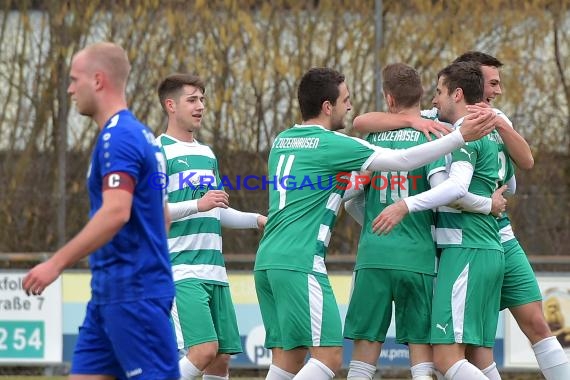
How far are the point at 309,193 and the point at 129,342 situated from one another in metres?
2.08

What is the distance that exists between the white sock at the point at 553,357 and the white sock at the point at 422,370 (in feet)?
3.10

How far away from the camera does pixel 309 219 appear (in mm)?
6887

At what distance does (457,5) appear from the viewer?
13305 millimetres

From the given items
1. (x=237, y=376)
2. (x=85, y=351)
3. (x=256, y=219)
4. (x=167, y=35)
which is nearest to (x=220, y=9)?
(x=167, y=35)

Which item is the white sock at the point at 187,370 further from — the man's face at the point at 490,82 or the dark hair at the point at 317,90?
the man's face at the point at 490,82

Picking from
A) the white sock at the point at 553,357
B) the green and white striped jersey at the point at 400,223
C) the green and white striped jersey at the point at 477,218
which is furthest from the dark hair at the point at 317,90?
the white sock at the point at 553,357

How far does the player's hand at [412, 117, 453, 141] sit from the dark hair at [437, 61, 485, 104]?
24 cm

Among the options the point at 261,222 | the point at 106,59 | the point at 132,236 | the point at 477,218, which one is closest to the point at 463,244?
the point at 477,218

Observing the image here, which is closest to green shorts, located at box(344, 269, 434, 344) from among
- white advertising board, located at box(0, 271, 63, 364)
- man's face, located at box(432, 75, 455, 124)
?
man's face, located at box(432, 75, 455, 124)

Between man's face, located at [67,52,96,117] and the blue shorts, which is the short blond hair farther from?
the blue shorts

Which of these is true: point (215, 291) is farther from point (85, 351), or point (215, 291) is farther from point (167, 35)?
point (167, 35)

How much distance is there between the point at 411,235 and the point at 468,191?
0.43 m

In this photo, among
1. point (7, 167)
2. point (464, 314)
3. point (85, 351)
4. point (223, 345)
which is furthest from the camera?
point (7, 167)

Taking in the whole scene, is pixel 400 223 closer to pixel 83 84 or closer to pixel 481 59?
pixel 481 59
